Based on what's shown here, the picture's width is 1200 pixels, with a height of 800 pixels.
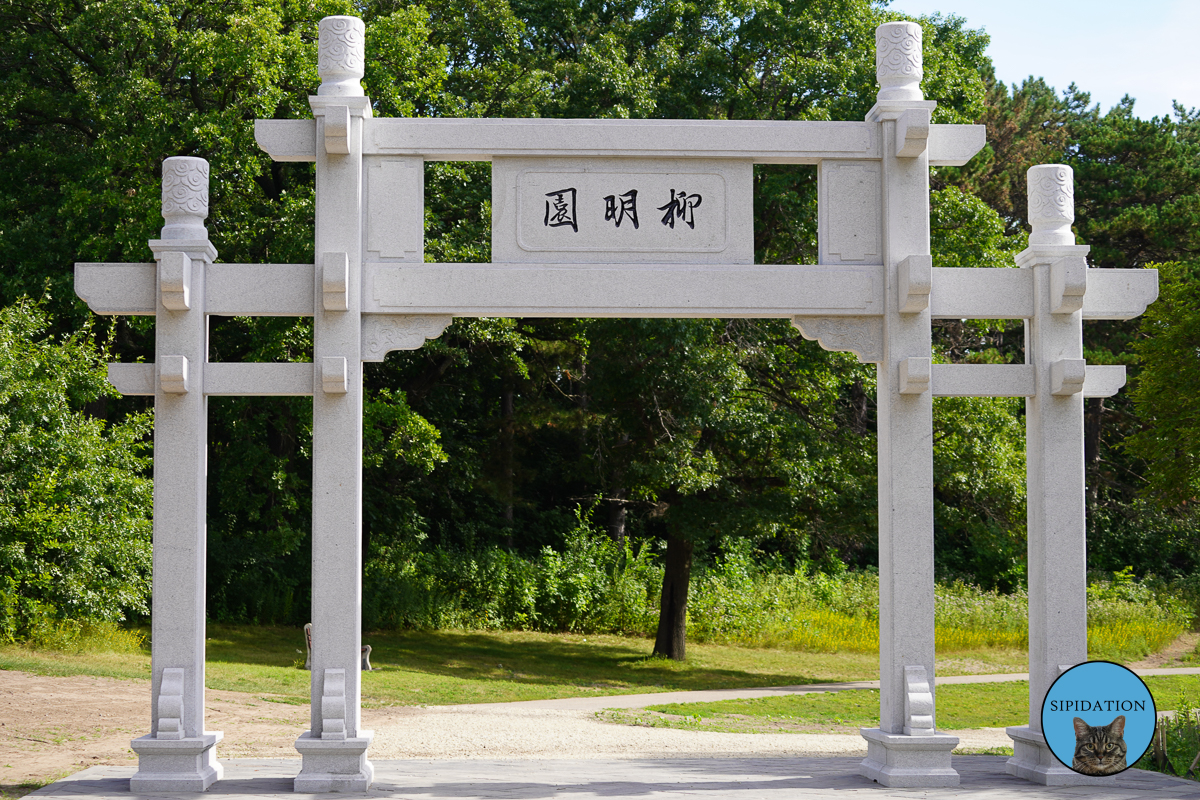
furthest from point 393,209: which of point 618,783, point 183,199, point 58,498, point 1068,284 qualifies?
point 58,498

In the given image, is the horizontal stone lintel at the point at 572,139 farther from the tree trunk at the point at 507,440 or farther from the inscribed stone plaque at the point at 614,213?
the tree trunk at the point at 507,440

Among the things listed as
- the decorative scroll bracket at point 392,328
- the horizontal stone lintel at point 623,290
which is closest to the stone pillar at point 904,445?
the horizontal stone lintel at point 623,290

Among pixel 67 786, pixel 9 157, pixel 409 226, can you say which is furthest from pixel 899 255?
pixel 9 157

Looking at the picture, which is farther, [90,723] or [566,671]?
[566,671]

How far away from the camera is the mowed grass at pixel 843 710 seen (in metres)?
12.8

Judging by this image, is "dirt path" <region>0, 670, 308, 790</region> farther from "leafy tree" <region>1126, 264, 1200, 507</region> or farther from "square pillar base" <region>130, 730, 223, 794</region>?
"leafy tree" <region>1126, 264, 1200, 507</region>

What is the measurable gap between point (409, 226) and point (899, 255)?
3.43 metres

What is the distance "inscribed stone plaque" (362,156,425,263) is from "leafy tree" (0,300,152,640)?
949 cm

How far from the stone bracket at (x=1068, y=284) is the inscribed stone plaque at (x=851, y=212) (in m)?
1.24

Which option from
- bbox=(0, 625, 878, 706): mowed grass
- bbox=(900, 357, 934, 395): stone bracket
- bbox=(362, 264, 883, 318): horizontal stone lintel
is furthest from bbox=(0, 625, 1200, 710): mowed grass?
bbox=(362, 264, 883, 318): horizontal stone lintel

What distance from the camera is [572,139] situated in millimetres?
7973

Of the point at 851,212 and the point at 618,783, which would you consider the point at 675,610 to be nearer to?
the point at 618,783

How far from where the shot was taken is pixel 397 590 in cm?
2073

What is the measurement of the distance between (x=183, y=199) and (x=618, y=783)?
5049 mm
